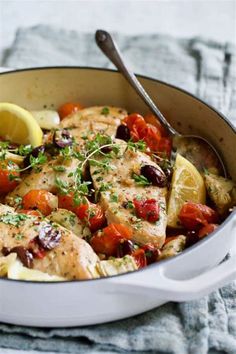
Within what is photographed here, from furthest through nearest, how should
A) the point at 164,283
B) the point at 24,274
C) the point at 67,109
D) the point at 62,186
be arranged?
the point at 67,109 < the point at 62,186 < the point at 24,274 < the point at 164,283

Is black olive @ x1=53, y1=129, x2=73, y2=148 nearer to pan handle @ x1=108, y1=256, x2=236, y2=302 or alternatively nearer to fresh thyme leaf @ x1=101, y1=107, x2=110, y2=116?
fresh thyme leaf @ x1=101, y1=107, x2=110, y2=116

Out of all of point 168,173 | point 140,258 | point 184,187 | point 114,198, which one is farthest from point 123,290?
point 168,173

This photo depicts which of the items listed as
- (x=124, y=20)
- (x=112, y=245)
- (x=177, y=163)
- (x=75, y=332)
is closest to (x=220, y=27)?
(x=124, y=20)

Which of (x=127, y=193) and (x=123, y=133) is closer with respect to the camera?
(x=127, y=193)

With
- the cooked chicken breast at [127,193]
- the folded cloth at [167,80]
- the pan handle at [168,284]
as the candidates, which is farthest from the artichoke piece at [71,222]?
the pan handle at [168,284]

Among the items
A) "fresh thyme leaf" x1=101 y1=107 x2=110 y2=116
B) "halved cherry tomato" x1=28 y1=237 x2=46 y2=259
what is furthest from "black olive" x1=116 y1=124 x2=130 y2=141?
"halved cherry tomato" x1=28 y1=237 x2=46 y2=259

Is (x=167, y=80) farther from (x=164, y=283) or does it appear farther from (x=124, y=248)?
(x=164, y=283)

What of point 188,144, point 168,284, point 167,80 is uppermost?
point 168,284
